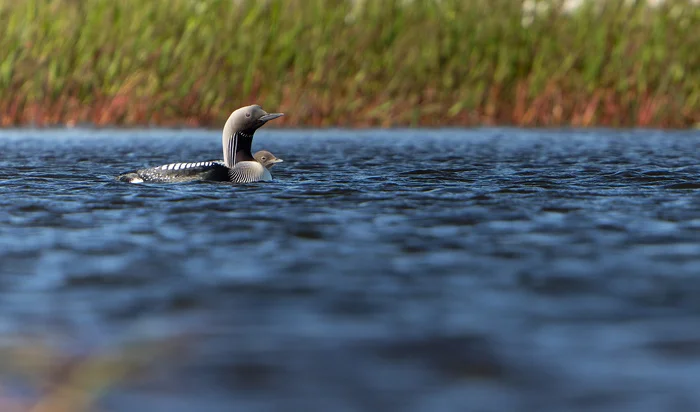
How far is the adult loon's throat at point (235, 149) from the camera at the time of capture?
13500 millimetres

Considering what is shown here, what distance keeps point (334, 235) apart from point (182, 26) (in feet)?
54.4

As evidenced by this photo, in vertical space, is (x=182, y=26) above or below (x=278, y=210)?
above

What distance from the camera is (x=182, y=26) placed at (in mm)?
24438

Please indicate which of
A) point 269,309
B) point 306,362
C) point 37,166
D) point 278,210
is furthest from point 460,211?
point 37,166

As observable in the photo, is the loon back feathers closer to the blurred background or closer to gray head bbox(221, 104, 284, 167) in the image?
the blurred background

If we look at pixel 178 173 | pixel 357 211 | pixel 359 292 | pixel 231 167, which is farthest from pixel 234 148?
pixel 359 292

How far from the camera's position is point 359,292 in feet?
20.5

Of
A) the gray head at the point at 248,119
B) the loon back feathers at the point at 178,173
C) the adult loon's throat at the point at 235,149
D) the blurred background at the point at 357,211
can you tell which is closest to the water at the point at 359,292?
the blurred background at the point at 357,211

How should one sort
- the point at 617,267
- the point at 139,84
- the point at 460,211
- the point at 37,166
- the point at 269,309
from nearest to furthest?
the point at 269,309 → the point at 617,267 → the point at 460,211 → the point at 37,166 → the point at 139,84

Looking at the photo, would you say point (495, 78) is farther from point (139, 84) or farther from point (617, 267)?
point (617, 267)

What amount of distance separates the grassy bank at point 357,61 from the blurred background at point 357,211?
0.05 meters

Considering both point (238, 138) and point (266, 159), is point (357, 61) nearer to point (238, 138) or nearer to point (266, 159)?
point (266, 159)

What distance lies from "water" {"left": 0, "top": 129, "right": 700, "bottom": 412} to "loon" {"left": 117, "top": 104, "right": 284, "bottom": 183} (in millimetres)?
299

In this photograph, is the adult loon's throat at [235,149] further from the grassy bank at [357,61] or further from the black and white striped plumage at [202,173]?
the grassy bank at [357,61]
